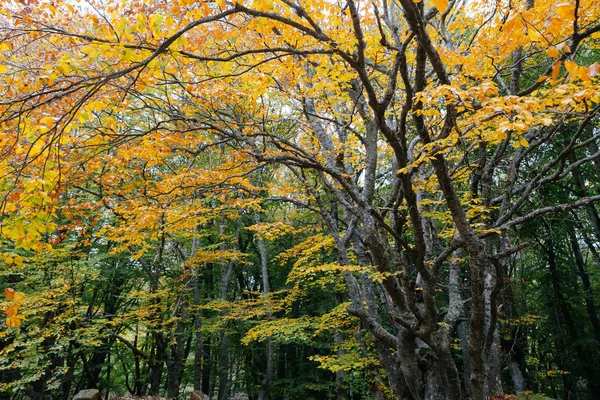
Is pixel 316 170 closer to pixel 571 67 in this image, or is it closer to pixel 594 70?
pixel 571 67

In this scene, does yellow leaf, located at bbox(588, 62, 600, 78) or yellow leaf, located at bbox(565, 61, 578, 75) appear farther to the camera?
yellow leaf, located at bbox(565, 61, 578, 75)

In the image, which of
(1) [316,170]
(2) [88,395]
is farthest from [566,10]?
(2) [88,395]

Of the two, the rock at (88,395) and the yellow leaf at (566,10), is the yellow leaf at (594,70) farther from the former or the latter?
the rock at (88,395)

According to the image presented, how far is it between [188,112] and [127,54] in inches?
185

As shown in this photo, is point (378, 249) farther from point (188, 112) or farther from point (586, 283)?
point (586, 283)

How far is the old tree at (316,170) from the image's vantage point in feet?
10.5

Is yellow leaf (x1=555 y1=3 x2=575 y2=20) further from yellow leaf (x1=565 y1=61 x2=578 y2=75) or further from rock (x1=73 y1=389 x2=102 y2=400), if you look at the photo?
rock (x1=73 y1=389 x2=102 y2=400)

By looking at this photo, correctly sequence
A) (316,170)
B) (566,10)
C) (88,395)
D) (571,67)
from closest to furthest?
(566,10) < (571,67) < (316,170) < (88,395)

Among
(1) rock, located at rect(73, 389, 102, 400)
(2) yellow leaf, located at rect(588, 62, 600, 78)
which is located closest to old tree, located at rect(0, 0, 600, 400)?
(2) yellow leaf, located at rect(588, 62, 600, 78)

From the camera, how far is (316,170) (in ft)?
27.9

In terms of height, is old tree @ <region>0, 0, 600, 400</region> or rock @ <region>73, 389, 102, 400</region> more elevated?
old tree @ <region>0, 0, 600, 400</region>


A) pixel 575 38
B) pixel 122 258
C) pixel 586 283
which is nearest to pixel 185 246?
pixel 122 258

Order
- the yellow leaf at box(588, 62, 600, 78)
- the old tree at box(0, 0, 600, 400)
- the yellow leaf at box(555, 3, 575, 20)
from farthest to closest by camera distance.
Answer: the old tree at box(0, 0, 600, 400) → the yellow leaf at box(555, 3, 575, 20) → the yellow leaf at box(588, 62, 600, 78)

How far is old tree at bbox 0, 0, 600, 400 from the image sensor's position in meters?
3.20
